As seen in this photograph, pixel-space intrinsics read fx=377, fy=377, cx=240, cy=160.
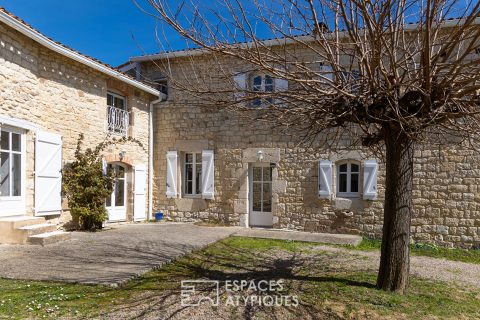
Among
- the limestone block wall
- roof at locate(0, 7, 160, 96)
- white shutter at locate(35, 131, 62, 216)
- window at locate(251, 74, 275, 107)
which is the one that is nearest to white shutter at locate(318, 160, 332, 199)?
the limestone block wall

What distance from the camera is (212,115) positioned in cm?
1006

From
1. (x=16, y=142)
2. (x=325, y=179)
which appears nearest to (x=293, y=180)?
(x=325, y=179)

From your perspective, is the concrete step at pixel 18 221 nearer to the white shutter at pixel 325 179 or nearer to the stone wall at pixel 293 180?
the stone wall at pixel 293 180

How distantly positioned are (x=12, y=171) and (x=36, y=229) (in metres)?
1.25

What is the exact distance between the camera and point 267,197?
991 cm

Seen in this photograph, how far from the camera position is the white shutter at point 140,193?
32.5ft

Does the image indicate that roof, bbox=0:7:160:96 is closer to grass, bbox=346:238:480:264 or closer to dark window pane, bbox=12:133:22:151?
dark window pane, bbox=12:133:22:151

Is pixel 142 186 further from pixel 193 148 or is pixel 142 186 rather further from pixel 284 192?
pixel 284 192

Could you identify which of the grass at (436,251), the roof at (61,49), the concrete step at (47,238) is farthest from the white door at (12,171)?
the grass at (436,251)

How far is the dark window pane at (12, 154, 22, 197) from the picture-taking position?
273 inches

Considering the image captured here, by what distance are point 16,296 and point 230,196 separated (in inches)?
251

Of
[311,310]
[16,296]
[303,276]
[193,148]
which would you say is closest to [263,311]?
[311,310]
